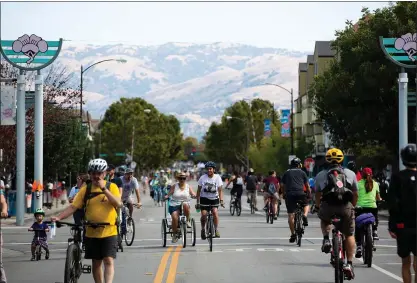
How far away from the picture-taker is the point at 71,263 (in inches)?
499

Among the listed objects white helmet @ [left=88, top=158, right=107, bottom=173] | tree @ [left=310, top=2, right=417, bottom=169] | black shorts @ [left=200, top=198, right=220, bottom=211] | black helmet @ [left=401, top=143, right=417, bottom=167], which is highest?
tree @ [left=310, top=2, right=417, bottom=169]

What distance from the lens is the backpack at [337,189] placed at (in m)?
14.9

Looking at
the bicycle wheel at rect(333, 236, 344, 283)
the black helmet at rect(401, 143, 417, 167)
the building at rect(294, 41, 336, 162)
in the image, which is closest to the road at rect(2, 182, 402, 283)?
the bicycle wheel at rect(333, 236, 344, 283)

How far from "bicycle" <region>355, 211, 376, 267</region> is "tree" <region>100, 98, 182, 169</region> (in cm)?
9991

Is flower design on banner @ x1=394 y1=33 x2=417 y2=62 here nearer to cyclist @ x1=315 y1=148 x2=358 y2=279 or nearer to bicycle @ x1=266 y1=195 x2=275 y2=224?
bicycle @ x1=266 y1=195 x2=275 y2=224

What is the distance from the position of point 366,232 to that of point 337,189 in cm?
358

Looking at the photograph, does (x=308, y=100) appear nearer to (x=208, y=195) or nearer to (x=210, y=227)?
(x=208, y=195)

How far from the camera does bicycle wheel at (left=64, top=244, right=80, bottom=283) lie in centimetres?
1252

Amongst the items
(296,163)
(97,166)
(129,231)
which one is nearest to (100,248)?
(97,166)

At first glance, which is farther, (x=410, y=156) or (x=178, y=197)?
(x=178, y=197)

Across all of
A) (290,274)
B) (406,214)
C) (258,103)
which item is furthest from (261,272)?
(258,103)

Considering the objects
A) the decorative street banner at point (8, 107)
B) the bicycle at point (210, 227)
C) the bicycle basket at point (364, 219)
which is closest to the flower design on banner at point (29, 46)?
the decorative street banner at point (8, 107)

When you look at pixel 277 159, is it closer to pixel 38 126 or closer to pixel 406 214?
pixel 38 126

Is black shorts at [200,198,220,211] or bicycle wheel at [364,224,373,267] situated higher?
black shorts at [200,198,220,211]
